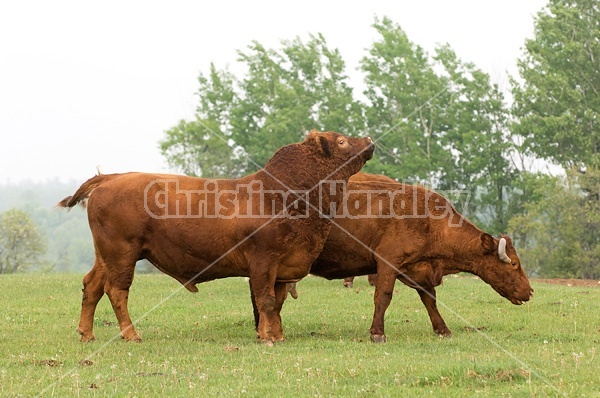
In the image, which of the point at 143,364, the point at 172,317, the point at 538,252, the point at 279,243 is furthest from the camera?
the point at 538,252

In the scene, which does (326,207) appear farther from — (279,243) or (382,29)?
(382,29)

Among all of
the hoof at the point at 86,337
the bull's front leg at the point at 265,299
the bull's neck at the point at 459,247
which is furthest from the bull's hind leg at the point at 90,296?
the bull's neck at the point at 459,247

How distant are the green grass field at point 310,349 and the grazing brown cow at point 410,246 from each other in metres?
0.85

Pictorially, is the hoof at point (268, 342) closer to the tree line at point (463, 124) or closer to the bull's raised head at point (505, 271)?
the bull's raised head at point (505, 271)

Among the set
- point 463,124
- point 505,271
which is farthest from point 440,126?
point 505,271

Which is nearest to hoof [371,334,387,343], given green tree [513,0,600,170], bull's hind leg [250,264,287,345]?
bull's hind leg [250,264,287,345]

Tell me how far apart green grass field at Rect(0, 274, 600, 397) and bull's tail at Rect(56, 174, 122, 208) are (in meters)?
2.12

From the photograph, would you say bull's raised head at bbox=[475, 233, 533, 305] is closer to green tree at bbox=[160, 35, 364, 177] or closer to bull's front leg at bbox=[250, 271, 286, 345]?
bull's front leg at bbox=[250, 271, 286, 345]

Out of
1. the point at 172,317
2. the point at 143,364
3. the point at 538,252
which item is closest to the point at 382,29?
the point at 538,252

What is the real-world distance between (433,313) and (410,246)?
1209mm

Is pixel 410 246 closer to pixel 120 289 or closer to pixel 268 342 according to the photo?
pixel 268 342

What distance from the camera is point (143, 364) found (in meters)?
10.5

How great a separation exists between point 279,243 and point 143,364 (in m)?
3.14

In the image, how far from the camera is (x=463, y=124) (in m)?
66.7
